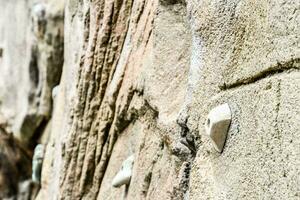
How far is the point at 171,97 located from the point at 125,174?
28 cm

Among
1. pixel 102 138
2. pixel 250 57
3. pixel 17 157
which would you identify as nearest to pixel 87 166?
pixel 102 138

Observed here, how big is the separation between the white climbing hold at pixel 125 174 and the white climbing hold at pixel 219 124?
501 mm

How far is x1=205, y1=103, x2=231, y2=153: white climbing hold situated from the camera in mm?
1029

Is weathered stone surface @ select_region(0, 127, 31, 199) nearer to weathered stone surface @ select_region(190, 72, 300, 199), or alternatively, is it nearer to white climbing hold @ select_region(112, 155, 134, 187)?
white climbing hold @ select_region(112, 155, 134, 187)

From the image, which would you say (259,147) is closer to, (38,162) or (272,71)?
(272,71)

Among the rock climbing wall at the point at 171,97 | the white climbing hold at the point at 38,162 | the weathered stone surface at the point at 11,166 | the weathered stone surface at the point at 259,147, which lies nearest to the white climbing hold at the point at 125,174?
the rock climbing wall at the point at 171,97

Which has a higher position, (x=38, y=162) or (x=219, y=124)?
(x=219, y=124)

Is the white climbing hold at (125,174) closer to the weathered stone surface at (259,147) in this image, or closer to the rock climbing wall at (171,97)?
the rock climbing wall at (171,97)

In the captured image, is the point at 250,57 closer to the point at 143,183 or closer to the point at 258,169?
the point at 258,169

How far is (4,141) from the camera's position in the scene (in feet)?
9.82

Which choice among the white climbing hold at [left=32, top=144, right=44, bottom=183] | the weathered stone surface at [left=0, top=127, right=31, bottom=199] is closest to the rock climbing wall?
the white climbing hold at [left=32, top=144, right=44, bottom=183]

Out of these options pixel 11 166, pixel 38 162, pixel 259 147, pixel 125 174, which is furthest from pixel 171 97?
pixel 11 166

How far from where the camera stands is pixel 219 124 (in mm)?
1032

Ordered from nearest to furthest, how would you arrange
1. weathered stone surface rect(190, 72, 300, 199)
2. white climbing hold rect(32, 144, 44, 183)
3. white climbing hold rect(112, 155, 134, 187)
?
weathered stone surface rect(190, 72, 300, 199)
white climbing hold rect(112, 155, 134, 187)
white climbing hold rect(32, 144, 44, 183)
